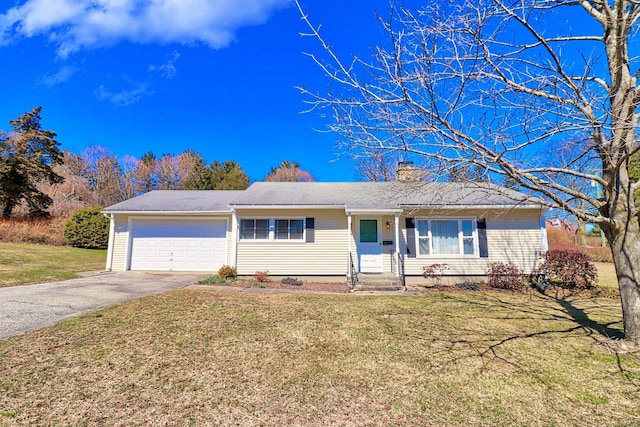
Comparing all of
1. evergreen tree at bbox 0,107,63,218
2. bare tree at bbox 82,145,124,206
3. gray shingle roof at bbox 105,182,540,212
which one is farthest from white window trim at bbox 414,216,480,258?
bare tree at bbox 82,145,124,206

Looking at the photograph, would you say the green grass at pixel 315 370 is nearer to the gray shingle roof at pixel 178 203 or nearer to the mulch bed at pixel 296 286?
the mulch bed at pixel 296 286

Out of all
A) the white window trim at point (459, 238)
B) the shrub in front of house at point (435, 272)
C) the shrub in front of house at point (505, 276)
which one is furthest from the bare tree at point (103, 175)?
the shrub in front of house at point (505, 276)

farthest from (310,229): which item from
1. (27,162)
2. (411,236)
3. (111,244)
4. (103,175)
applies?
(103,175)

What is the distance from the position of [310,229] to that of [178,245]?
220 inches

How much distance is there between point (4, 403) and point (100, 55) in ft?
46.9

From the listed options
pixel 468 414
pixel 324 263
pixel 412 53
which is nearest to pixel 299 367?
pixel 468 414

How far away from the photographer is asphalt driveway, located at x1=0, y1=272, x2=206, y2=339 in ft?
17.2

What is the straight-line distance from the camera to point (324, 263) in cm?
1103

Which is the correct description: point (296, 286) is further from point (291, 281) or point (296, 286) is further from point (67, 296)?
point (67, 296)

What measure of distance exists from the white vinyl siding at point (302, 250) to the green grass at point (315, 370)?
4474 millimetres

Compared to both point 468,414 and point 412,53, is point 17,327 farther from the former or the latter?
point 412,53

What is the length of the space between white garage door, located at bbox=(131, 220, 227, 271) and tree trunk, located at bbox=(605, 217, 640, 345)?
11.3 meters

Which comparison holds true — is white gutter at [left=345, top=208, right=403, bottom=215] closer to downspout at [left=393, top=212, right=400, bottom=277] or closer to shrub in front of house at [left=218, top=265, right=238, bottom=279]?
downspout at [left=393, top=212, right=400, bottom=277]

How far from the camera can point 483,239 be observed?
420 inches
